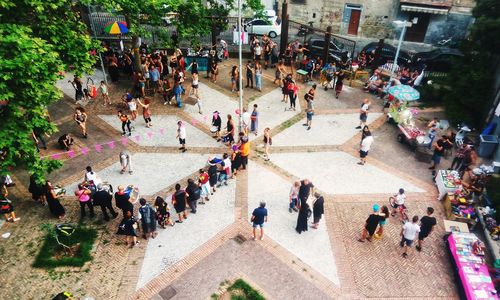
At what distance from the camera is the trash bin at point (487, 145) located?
16438 mm

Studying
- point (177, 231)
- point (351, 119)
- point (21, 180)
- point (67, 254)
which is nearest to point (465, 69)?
point (351, 119)

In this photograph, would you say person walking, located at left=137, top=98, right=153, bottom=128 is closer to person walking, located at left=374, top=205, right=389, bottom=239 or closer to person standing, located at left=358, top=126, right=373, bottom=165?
person standing, located at left=358, top=126, right=373, bottom=165

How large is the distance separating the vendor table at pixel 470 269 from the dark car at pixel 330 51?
14314 millimetres

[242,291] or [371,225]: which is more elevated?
[371,225]

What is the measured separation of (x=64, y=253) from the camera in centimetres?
1187

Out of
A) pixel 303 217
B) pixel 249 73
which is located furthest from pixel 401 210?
pixel 249 73

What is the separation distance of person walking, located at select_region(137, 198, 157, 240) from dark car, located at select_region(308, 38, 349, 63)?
16.2 m

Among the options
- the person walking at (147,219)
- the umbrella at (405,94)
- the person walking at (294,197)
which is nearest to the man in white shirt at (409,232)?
the person walking at (294,197)

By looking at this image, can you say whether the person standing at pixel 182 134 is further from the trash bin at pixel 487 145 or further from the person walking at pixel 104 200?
the trash bin at pixel 487 145

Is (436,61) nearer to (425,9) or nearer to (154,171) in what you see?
(425,9)

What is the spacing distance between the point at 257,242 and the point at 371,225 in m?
3.67

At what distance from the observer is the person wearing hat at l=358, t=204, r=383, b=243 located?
1191cm

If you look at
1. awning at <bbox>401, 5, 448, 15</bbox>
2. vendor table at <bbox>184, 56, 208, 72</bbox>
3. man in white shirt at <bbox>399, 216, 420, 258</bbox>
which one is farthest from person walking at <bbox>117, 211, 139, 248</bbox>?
awning at <bbox>401, 5, 448, 15</bbox>

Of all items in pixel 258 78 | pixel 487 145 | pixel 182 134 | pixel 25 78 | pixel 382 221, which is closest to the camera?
pixel 25 78
